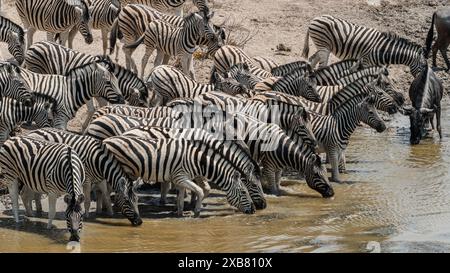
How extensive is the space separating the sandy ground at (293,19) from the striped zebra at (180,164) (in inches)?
231

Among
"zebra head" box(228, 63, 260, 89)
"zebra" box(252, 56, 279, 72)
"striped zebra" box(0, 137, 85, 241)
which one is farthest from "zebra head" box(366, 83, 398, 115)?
"striped zebra" box(0, 137, 85, 241)

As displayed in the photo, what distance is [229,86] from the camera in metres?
17.1

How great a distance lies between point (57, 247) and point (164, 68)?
510cm

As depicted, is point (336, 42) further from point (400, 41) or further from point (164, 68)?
point (164, 68)

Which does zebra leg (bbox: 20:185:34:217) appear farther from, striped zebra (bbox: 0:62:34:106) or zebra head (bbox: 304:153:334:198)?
zebra head (bbox: 304:153:334:198)

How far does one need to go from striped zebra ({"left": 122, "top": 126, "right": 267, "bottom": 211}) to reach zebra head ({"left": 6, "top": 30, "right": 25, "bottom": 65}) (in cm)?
416

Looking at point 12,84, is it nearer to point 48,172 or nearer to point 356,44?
point 48,172

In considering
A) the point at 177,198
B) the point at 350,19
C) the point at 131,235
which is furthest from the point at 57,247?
the point at 350,19

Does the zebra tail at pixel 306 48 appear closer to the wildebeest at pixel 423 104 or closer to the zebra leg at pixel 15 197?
the wildebeest at pixel 423 104

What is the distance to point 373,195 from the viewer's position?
1558cm

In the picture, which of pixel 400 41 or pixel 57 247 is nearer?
pixel 57 247

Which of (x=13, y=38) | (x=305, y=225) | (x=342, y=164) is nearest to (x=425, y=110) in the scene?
(x=342, y=164)

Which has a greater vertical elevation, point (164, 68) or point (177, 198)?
point (164, 68)

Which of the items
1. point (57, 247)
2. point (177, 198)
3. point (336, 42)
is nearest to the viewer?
point (57, 247)
